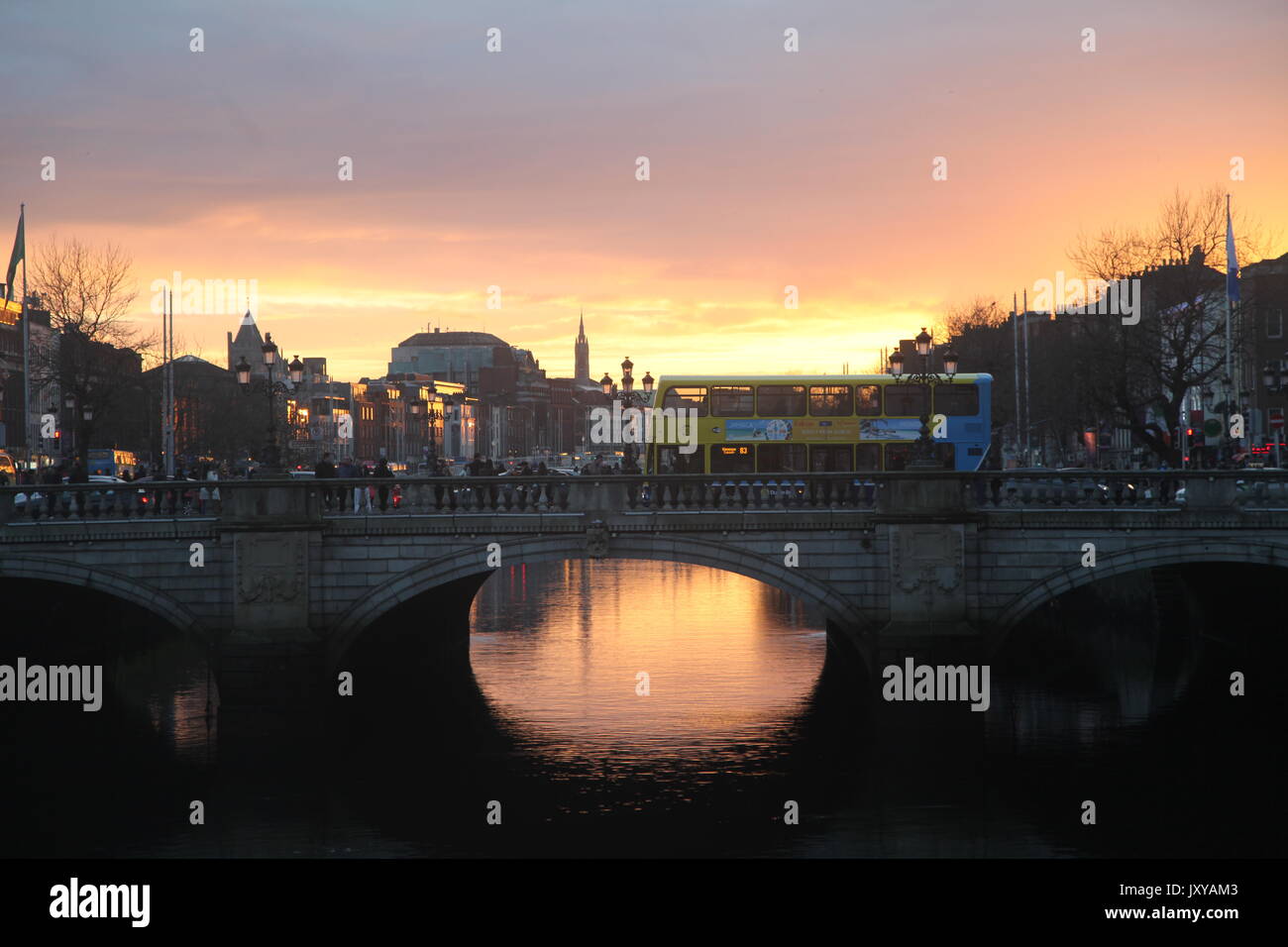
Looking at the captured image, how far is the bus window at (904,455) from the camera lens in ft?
150

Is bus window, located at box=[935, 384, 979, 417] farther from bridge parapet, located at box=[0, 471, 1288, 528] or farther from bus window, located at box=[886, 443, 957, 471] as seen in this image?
bridge parapet, located at box=[0, 471, 1288, 528]

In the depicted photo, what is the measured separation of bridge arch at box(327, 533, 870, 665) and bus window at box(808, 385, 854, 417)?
36.5 ft

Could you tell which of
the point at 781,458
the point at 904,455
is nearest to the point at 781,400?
the point at 781,458

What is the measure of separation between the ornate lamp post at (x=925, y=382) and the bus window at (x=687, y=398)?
5.38 metres

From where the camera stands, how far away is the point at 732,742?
37.8 m

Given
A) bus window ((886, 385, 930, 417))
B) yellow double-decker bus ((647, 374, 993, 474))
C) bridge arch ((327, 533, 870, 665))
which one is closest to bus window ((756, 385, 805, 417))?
yellow double-decker bus ((647, 374, 993, 474))

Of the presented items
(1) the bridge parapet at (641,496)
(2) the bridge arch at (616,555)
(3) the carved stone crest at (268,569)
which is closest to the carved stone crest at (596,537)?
(2) the bridge arch at (616,555)

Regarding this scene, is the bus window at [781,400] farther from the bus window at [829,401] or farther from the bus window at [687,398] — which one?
the bus window at [687,398]

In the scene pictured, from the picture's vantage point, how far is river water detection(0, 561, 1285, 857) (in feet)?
99.7

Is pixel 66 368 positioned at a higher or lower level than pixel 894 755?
higher

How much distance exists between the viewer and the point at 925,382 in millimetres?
43562
